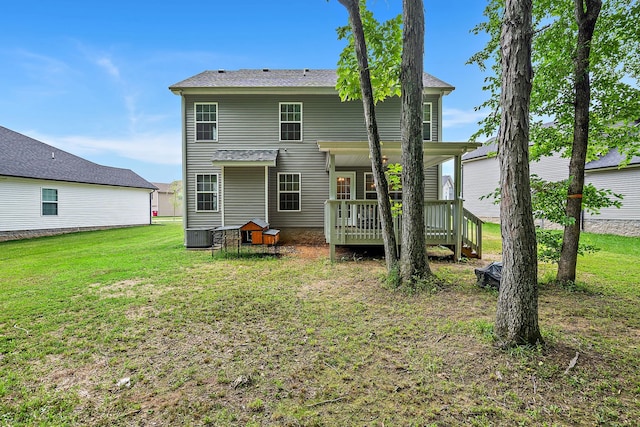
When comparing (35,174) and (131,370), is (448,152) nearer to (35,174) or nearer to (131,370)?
(131,370)

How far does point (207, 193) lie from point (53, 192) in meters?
10.8

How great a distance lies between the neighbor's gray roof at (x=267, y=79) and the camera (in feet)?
33.9

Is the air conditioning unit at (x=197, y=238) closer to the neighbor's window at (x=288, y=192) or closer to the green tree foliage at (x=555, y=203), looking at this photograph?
the neighbor's window at (x=288, y=192)

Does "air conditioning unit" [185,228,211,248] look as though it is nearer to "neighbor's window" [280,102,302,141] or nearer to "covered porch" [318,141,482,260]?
"neighbor's window" [280,102,302,141]

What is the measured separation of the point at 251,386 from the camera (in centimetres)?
231

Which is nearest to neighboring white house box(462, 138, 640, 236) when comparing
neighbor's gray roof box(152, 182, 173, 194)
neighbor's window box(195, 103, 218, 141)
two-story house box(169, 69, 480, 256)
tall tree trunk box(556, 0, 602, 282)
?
two-story house box(169, 69, 480, 256)

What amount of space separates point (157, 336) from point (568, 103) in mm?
7530

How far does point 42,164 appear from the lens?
15.0 meters

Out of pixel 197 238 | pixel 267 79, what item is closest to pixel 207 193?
pixel 197 238

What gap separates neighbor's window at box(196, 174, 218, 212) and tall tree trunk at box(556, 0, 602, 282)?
Answer: 10.4 meters

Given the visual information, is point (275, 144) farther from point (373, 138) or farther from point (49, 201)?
point (49, 201)

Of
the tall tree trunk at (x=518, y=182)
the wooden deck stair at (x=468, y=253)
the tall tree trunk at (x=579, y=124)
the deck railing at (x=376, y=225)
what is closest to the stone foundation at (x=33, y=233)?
the deck railing at (x=376, y=225)

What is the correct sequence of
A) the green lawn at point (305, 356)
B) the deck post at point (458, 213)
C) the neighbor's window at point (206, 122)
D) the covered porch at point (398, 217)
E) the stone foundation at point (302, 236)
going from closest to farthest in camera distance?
1. the green lawn at point (305, 356)
2. the covered porch at point (398, 217)
3. the deck post at point (458, 213)
4. the stone foundation at point (302, 236)
5. the neighbor's window at point (206, 122)

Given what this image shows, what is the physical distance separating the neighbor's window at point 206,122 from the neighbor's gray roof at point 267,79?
0.80 m
